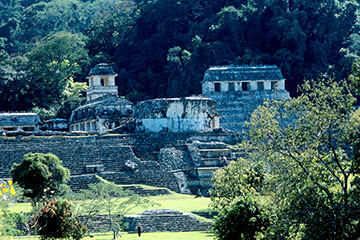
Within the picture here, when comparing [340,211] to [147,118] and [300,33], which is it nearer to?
[147,118]

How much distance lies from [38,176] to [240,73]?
81.8 ft

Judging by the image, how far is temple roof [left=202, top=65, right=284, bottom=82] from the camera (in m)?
54.8

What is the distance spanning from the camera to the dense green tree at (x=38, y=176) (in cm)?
3216

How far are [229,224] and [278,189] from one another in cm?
177

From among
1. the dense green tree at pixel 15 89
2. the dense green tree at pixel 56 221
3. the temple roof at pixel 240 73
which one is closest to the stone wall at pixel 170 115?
the temple roof at pixel 240 73

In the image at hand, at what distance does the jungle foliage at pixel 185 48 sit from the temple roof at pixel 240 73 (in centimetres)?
479

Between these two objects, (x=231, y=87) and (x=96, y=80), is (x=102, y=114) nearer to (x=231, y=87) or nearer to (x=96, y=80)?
(x=96, y=80)

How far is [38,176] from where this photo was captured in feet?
107

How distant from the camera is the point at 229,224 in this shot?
23469mm

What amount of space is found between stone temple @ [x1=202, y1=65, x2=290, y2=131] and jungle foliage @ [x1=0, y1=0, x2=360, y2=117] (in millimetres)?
5009

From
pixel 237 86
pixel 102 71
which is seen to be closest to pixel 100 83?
pixel 102 71

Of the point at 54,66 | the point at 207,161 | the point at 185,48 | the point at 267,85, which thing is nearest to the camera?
the point at 207,161

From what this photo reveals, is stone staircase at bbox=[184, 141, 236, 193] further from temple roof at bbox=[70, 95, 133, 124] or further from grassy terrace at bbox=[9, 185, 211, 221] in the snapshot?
temple roof at bbox=[70, 95, 133, 124]

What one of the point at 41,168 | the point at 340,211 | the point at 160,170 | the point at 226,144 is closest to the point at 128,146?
the point at 160,170
